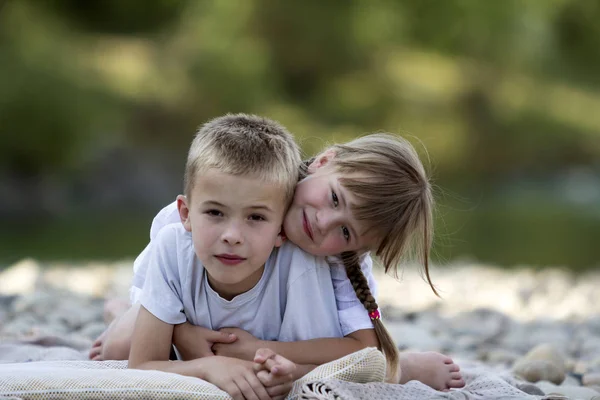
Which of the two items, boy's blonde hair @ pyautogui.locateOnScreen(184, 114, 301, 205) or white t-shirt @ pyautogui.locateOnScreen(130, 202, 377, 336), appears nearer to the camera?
boy's blonde hair @ pyautogui.locateOnScreen(184, 114, 301, 205)

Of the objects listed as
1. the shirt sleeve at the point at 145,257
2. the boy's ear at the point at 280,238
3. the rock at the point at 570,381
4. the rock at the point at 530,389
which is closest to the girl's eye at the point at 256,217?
the boy's ear at the point at 280,238

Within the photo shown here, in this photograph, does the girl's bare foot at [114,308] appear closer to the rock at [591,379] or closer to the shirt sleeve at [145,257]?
the shirt sleeve at [145,257]

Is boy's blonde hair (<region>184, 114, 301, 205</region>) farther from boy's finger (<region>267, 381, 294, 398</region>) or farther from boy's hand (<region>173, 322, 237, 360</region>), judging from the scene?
boy's finger (<region>267, 381, 294, 398</region>)

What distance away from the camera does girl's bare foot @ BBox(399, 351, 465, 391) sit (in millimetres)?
2062

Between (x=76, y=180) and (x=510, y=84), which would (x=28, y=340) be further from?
(x=510, y=84)

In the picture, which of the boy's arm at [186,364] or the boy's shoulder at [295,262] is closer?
the boy's arm at [186,364]

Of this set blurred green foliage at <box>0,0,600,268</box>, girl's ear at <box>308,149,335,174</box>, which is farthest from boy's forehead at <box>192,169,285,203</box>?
blurred green foliage at <box>0,0,600,268</box>

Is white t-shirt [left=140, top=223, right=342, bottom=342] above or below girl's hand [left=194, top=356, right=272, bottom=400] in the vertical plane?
above

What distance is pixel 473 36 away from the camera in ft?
52.6

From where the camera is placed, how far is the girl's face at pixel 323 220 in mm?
1859

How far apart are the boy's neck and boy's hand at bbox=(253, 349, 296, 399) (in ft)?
0.69

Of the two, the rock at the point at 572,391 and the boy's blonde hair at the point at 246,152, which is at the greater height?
the boy's blonde hair at the point at 246,152

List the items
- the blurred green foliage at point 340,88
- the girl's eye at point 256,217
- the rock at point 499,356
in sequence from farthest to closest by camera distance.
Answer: the blurred green foliage at point 340,88
the rock at point 499,356
the girl's eye at point 256,217

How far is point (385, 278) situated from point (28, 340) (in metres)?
2.94
